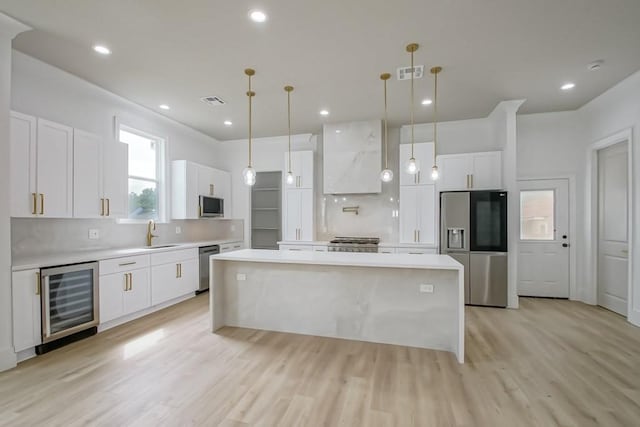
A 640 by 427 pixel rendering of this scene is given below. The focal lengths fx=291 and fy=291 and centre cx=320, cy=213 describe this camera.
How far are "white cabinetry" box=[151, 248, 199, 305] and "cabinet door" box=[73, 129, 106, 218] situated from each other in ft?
3.12

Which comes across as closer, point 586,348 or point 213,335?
point 586,348

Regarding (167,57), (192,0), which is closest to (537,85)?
(192,0)

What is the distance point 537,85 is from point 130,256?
561cm

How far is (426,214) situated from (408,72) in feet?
7.87

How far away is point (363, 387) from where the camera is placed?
2254 mm

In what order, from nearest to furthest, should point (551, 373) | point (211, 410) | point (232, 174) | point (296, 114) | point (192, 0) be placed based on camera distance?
point (211, 410) < point (192, 0) < point (551, 373) < point (296, 114) < point (232, 174)

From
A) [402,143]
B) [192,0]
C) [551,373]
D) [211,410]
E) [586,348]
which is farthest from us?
[402,143]

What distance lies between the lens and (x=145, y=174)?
4.75 metres

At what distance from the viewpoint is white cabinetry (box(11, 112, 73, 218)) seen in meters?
2.75

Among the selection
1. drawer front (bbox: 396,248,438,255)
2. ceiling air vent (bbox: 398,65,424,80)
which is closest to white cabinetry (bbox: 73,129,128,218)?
ceiling air vent (bbox: 398,65,424,80)

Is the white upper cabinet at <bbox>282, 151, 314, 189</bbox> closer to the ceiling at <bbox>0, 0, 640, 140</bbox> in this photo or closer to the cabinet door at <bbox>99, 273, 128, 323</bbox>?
the ceiling at <bbox>0, 0, 640, 140</bbox>

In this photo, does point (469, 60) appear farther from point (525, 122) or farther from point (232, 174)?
point (232, 174)

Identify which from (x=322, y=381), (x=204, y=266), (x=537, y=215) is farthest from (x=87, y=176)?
(x=537, y=215)

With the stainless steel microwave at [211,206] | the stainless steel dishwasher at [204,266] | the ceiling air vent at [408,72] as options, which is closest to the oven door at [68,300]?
the stainless steel dishwasher at [204,266]
